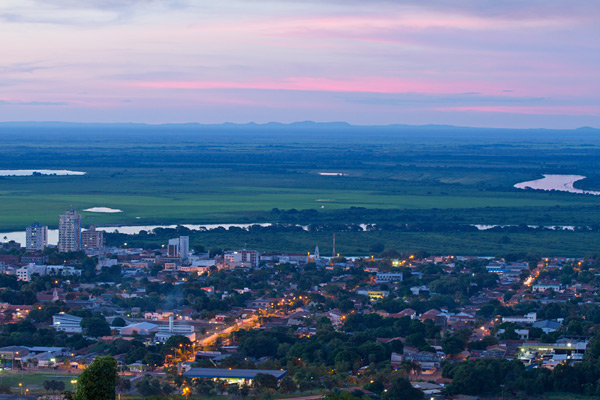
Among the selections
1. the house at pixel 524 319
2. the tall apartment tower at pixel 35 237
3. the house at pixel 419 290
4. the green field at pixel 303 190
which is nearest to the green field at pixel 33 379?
the house at pixel 524 319

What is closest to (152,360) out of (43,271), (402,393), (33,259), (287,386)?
(287,386)

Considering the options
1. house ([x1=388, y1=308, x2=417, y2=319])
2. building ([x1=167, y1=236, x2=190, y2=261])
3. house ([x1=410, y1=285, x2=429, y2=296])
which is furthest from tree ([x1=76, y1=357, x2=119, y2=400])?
building ([x1=167, y1=236, x2=190, y2=261])

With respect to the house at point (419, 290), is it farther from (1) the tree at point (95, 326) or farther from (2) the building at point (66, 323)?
(2) the building at point (66, 323)

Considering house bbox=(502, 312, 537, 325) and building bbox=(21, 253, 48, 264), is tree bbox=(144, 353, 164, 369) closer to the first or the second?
house bbox=(502, 312, 537, 325)

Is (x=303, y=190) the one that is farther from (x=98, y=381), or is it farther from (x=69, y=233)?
(x=98, y=381)

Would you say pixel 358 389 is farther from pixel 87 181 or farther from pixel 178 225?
pixel 87 181
